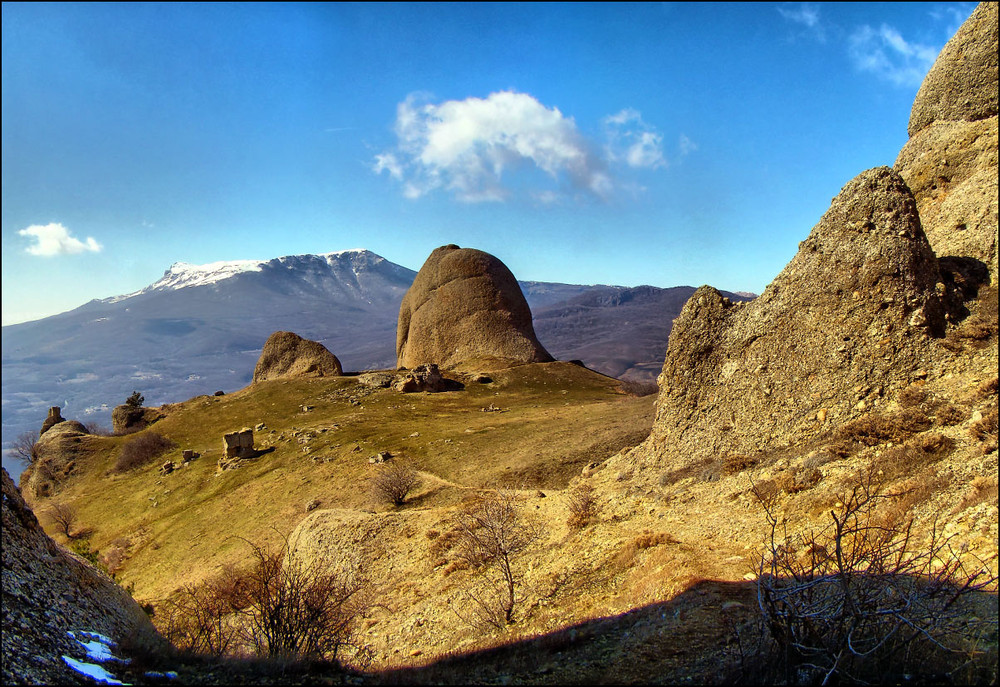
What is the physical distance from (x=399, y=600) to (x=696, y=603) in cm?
612

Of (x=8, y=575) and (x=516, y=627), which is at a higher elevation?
(x=8, y=575)

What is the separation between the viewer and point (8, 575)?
5.77m

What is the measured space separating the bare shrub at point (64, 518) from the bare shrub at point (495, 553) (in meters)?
18.7

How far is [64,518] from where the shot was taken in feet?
79.7

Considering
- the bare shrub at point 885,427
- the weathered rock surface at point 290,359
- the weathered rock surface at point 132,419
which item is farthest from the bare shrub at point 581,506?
the weathered rock surface at point 132,419

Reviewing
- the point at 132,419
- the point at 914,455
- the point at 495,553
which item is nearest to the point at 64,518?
the point at 132,419

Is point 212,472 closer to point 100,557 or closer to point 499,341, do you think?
point 100,557

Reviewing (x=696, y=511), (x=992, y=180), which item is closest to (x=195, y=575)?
(x=696, y=511)

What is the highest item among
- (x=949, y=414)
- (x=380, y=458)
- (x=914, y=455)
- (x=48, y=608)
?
A: (x=949, y=414)

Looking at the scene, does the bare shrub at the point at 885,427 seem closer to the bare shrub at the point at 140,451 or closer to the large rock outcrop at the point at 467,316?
the large rock outcrop at the point at 467,316

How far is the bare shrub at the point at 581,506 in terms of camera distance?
41.1 feet

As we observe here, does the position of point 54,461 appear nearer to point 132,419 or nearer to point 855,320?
point 132,419

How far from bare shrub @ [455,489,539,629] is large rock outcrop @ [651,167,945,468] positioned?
3816 millimetres

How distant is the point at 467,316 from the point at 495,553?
30.8m
